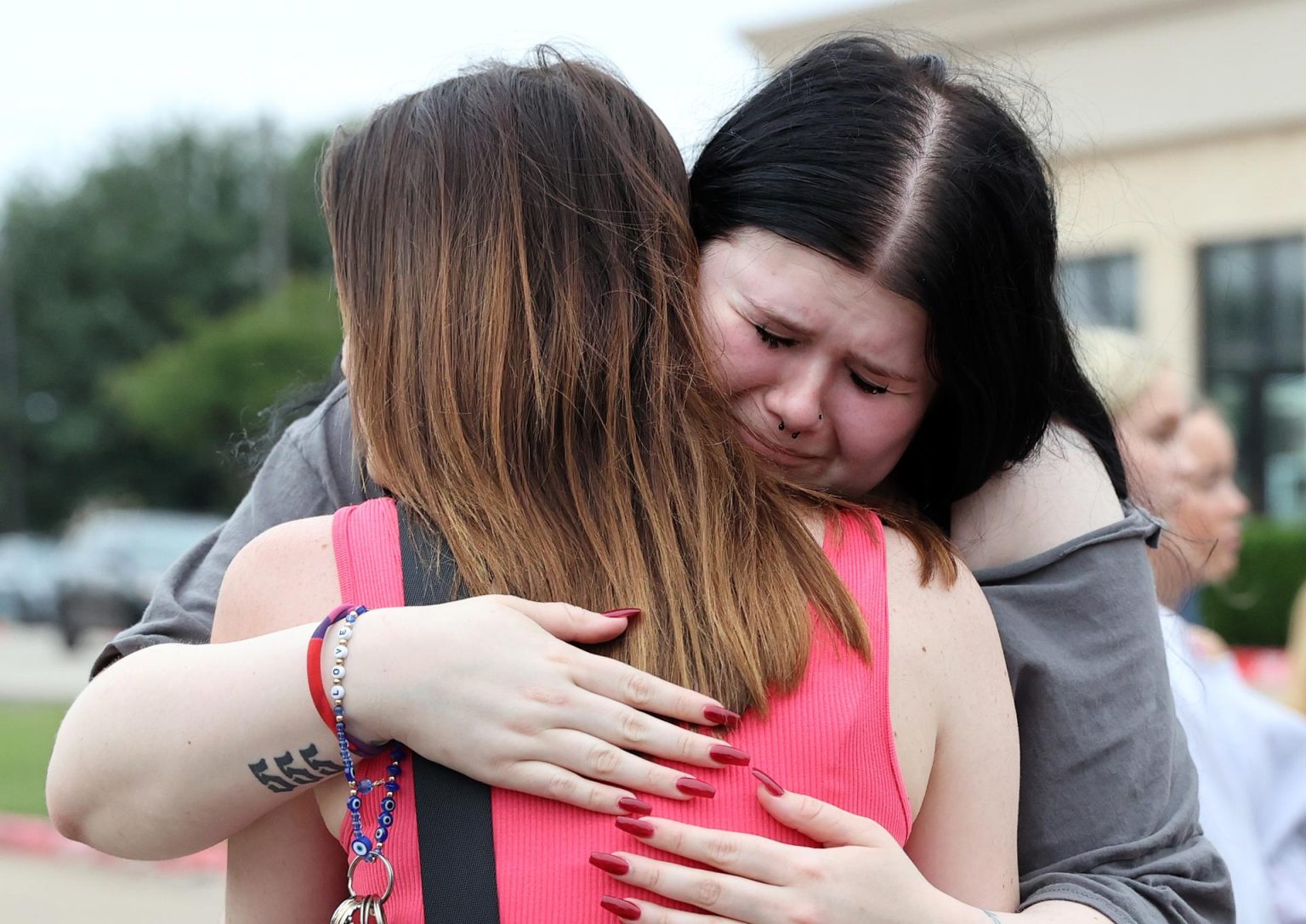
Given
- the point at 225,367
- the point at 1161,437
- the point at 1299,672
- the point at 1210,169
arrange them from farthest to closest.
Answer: the point at 225,367 → the point at 1210,169 → the point at 1299,672 → the point at 1161,437

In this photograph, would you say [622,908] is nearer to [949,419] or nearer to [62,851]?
[949,419]

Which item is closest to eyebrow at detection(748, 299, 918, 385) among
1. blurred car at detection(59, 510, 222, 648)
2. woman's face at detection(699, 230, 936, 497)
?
woman's face at detection(699, 230, 936, 497)

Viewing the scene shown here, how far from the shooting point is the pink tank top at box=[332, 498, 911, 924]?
133 centimetres

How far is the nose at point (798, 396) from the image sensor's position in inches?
72.5

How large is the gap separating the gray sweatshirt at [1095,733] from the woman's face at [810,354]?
0.27m

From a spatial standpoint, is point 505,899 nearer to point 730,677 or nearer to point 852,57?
point 730,677

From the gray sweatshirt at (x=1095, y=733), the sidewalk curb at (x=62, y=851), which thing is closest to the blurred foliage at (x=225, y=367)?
the sidewalk curb at (x=62, y=851)

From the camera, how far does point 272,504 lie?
1.98m

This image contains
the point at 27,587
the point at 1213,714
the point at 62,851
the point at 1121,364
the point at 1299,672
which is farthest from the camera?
the point at 27,587

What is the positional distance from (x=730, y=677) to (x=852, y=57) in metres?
1.03

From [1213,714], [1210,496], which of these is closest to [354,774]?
[1213,714]

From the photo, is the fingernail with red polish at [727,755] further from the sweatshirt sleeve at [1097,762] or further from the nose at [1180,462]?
the nose at [1180,462]

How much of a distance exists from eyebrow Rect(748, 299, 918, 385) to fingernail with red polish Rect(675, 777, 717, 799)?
2.28 feet

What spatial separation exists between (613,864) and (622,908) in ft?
0.15
